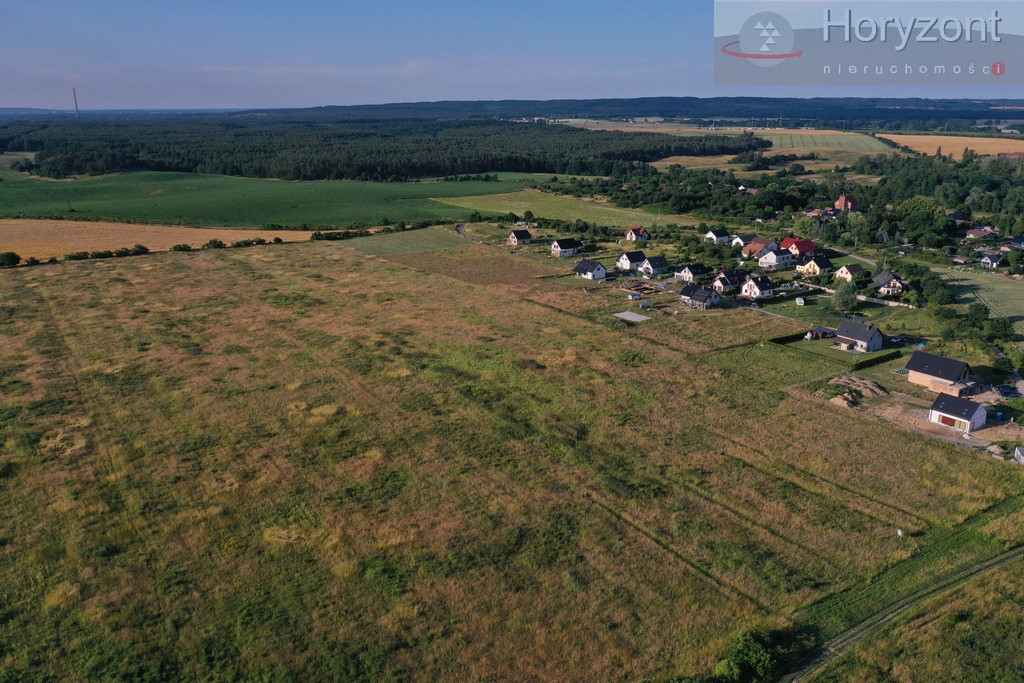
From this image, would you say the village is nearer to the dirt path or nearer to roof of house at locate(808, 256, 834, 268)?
roof of house at locate(808, 256, 834, 268)

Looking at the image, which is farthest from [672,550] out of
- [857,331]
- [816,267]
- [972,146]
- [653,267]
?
[972,146]

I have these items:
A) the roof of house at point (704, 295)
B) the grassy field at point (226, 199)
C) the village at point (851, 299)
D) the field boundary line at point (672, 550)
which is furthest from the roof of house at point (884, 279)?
the grassy field at point (226, 199)

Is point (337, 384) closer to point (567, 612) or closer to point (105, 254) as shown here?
point (567, 612)

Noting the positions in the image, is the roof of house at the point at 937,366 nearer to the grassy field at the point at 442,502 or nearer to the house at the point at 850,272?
the grassy field at the point at 442,502

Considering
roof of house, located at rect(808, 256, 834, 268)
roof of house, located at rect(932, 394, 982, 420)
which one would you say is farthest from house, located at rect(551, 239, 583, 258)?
roof of house, located at rect(932, 394, 982, 420)

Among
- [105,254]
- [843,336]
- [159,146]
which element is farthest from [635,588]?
[159,146]

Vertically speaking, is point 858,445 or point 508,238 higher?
point 508,238
